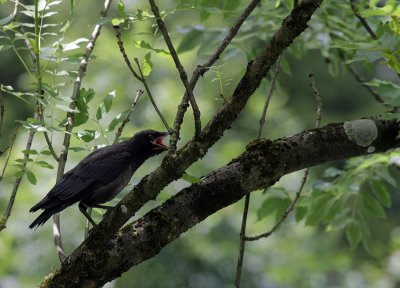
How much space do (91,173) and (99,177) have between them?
4.3 inches

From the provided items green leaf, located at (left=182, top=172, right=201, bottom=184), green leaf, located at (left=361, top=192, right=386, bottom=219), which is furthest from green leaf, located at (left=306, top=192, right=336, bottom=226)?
green leaf, located at (left=182, top=172, right=201, bottom=184)

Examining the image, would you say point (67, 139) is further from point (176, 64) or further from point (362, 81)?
point (362, 81)

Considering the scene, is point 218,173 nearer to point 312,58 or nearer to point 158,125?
point 158,125

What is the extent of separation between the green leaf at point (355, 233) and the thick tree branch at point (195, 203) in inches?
48.8

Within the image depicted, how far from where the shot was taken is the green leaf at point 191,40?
16.9ft

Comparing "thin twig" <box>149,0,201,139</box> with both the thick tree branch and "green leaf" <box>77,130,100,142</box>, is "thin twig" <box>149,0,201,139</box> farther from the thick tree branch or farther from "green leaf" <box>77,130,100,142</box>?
"green leaf" <box>77,130,100,142</box>

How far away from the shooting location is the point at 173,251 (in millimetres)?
8938

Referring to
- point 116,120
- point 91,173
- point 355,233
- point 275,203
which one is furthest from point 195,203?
point 355,233

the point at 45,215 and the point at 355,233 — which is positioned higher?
the point at 45,215

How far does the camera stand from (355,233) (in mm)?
4855

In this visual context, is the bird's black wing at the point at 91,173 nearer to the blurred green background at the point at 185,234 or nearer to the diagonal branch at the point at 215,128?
the diagonal branch at the point at 215,128

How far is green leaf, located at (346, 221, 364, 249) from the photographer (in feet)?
15.9

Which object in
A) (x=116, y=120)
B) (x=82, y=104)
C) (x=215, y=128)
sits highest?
(x=215, y=128)

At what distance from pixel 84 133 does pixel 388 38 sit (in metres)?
1.68
